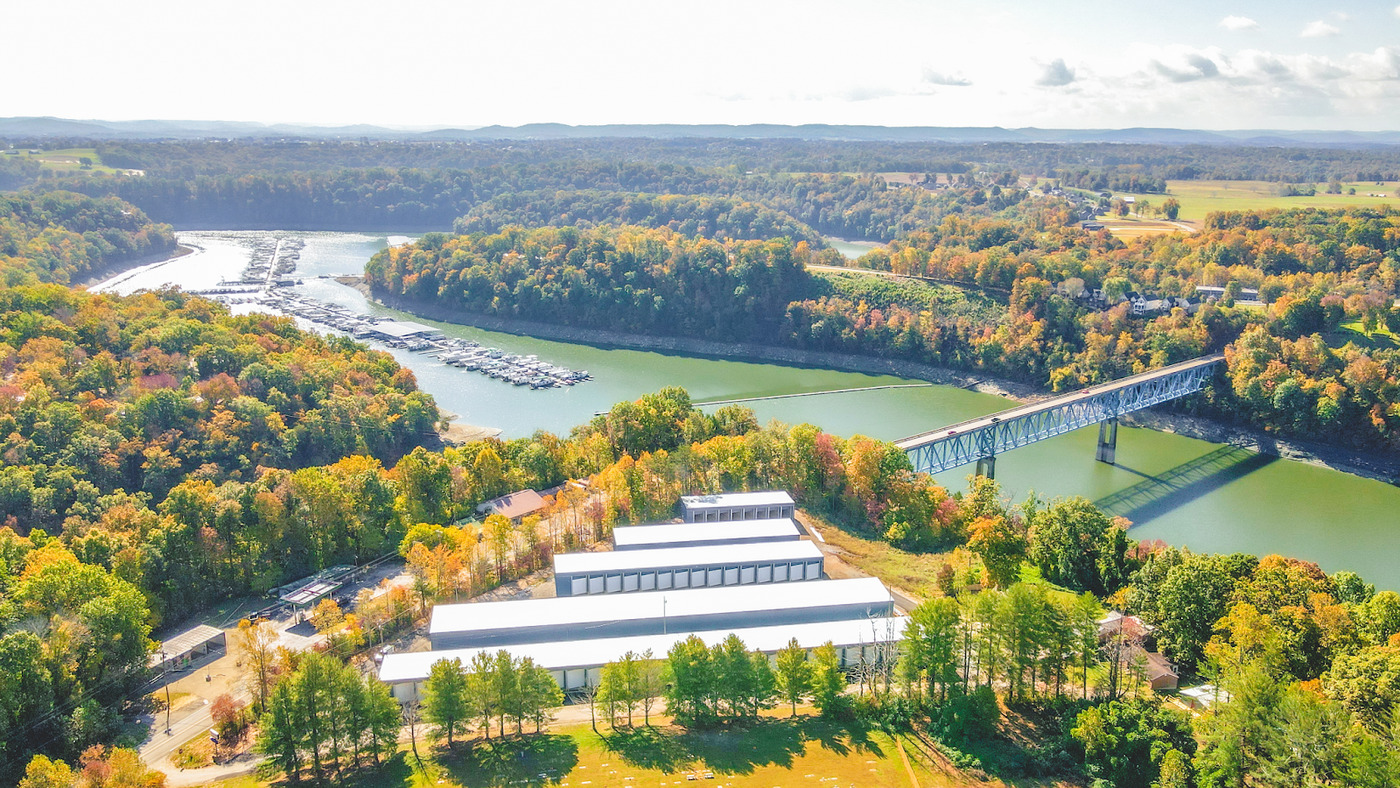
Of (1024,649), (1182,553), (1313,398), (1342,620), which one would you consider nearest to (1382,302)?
(1313,398)

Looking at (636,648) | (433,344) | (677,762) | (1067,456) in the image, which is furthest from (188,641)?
(433,344)

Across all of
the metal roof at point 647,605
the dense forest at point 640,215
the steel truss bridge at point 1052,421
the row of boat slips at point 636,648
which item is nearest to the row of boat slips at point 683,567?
the metal roof at point 647,605

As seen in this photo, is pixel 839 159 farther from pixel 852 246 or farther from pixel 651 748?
pixel 651 748

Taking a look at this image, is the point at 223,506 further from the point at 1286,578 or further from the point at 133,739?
the point at 1286,578

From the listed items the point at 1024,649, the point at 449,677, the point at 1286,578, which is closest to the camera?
the point at 449,677

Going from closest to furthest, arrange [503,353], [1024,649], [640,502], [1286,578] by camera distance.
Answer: [1024,649] < [1286,578] < [640,502] < [503,353]

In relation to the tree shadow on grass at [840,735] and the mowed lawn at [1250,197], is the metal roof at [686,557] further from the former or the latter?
the mowed lawn at [1250,197]

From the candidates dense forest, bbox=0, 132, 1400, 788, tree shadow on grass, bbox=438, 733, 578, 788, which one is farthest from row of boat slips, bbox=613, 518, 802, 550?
tree shadow on grass, bbox=438, 733, 578, 788
